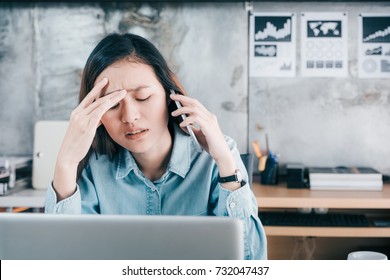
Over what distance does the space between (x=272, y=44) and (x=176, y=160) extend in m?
1.37

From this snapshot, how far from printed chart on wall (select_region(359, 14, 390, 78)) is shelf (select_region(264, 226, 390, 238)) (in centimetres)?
81

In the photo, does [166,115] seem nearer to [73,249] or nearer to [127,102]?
[127,102]

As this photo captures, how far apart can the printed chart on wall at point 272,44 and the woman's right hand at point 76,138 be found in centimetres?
144

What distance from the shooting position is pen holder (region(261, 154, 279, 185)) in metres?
2.26

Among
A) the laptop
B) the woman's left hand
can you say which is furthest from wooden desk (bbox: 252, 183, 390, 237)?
the laptop

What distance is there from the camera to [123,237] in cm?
64

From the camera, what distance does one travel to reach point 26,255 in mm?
674

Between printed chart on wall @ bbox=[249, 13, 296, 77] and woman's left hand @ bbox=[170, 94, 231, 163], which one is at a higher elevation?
printed chart on wall @ bbox=[249, 13, 296, 77]

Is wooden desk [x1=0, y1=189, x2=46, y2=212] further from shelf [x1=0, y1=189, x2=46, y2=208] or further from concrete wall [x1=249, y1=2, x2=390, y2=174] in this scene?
concrete wall [x1=249, y1=2, x2=390, y2=174]

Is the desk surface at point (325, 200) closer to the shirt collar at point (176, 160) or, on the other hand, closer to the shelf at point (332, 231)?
the shelf at point (332, 231)

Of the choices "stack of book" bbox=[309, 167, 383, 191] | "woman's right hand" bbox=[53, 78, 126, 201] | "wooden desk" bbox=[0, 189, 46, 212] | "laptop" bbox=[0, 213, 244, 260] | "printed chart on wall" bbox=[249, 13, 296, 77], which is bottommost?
"wooden desk" bbox=[0, 189, 46, 212]

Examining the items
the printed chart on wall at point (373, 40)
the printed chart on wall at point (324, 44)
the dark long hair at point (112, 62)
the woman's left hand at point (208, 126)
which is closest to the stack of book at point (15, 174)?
the dark long hair at point (112, 62)
